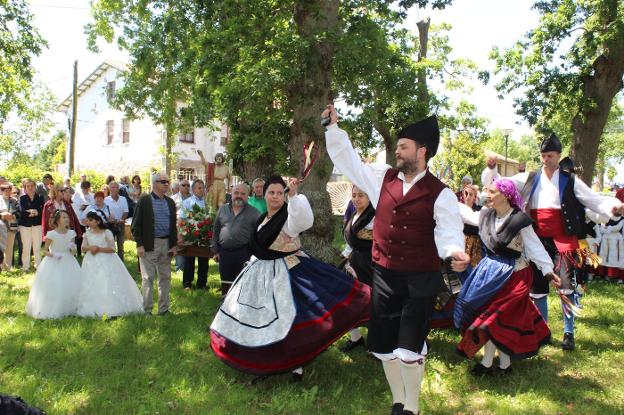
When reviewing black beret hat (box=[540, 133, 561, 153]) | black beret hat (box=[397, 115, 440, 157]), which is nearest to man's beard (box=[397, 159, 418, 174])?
black beret hat (box=[397, 115, 440, 157])

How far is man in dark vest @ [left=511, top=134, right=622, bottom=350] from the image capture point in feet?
20.8

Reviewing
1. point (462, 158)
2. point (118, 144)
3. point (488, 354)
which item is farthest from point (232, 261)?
point (462, 158)

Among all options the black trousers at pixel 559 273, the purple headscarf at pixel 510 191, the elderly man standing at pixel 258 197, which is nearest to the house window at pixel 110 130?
the elderly man standing at pixel 258 197

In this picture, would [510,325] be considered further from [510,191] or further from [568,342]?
[568,342]

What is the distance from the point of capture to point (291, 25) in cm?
1123

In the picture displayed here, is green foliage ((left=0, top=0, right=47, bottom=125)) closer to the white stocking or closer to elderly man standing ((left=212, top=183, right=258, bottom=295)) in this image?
elderly man standing ((left=212, top=183, right=258, bottom=295))

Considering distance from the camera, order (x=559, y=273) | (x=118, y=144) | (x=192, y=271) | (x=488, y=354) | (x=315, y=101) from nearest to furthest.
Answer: (x=488, y=354) → (x=559, y=273) → (x=192, y=271) → (x=315, y=101) → (x=118, y=144)

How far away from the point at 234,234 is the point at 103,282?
6.71 feet

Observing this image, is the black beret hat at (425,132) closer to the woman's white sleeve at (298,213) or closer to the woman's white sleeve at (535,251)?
the woman's white sleeve at (298,213)

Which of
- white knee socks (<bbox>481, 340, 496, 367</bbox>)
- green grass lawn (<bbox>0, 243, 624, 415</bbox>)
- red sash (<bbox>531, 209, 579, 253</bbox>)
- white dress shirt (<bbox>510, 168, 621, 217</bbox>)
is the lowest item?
green grass lawn (<bbox>0, 243, 624, 415</bbox>)

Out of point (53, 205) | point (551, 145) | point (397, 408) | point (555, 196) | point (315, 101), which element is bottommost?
point (397, 408)

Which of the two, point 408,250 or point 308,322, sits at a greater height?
point 408,250

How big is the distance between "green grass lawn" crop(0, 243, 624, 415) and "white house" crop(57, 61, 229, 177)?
24717 mm

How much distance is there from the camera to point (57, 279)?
8.12m
